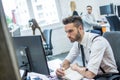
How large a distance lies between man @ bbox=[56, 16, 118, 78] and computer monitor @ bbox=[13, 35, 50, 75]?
0.25 metres

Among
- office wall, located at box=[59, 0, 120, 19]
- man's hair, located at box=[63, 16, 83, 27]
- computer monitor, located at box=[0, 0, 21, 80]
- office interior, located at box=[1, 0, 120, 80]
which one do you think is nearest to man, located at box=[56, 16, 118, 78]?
man's hair, located at box=[63, 16, 83, 27]

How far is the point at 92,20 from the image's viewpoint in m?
5.63

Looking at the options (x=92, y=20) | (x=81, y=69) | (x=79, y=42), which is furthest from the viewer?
Result: (x=92, y=20)

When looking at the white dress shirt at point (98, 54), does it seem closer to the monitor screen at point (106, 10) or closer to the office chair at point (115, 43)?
the office chair at point (115, 43)

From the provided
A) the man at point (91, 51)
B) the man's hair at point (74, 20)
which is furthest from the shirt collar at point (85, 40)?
the man's hair at point (74, 20)

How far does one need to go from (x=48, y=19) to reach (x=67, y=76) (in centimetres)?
451

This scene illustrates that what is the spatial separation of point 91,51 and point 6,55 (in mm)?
1582

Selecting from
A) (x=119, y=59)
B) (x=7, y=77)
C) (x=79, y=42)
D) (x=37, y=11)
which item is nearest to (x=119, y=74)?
(x=119, y=59)

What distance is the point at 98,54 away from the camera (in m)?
1.74

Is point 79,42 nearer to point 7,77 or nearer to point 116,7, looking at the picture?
point 7,77

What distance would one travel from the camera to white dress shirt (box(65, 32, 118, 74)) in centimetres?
172

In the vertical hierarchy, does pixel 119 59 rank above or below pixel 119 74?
above

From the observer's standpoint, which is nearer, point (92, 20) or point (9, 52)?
point (9, 52)

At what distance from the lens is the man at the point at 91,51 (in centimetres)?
170
